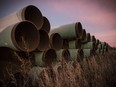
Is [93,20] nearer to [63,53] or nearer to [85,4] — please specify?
[85,4]

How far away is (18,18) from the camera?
6.70 feet

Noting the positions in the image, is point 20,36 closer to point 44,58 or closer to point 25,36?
point 25,36

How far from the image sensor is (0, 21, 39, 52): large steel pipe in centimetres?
170

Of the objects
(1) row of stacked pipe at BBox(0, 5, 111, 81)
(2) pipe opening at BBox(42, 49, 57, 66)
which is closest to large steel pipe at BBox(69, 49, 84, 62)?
(1) row of stacked pipe at BBox(0, 5, 111, 81)

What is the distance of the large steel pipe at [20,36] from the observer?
5.57 feet

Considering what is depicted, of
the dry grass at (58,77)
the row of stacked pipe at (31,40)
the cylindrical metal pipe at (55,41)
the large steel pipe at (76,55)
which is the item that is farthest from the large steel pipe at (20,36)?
the large steel pipe at (76,55)

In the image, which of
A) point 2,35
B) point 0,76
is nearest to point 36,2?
point 2,35

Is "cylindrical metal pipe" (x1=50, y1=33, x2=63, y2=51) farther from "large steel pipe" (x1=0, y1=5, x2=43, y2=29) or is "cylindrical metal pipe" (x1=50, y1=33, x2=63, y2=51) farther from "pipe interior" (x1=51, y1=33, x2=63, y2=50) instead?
"large steel pipe" (x1=0, y1=5, x2=43, y2=29)

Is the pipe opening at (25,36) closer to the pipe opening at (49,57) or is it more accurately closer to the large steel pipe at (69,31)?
the pipe opening at (49,57)

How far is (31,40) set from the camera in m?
1.97

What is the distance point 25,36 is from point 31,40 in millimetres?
70

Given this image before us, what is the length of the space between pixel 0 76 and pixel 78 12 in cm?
212

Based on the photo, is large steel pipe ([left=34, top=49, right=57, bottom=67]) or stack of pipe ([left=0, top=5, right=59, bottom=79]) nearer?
stack of pipe ([left=0, top=5, right=59, bottom=79])

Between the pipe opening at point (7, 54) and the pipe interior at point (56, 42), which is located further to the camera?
the pipe interior at point (56, 42)
